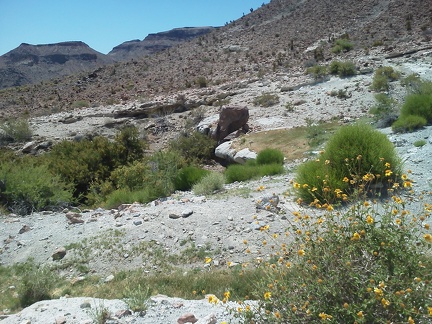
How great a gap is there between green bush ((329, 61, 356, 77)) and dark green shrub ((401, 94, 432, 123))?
1124 cm

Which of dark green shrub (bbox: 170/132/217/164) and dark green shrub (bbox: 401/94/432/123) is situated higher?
dark green shrub (bbox: 401/94/432/123)

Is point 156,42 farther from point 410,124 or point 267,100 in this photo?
point 410,124

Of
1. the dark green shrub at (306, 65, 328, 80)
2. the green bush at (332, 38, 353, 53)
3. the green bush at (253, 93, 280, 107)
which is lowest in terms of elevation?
the green bush at (253, 93, 280, 107)

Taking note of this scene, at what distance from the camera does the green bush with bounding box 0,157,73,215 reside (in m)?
11.1

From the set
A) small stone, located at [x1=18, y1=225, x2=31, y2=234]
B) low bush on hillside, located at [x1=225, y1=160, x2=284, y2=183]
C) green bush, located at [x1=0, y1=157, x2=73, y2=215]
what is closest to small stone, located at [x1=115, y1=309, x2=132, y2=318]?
small stone, located at [x1=18, y1=225, x2=31, y2=234]

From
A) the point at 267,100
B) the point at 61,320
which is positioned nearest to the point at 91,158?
the point at 267,100

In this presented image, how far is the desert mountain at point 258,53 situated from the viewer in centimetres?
3014

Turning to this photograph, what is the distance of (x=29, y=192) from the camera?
11.2 metres

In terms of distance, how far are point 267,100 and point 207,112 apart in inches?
152

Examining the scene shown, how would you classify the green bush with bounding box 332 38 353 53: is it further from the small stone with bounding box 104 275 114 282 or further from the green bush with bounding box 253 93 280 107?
the small stone with bounding box 104 275 114 282

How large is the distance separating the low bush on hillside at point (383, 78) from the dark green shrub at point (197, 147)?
812 cm

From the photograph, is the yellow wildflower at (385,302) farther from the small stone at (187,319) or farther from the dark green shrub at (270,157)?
the dark green shrub at (270,157)

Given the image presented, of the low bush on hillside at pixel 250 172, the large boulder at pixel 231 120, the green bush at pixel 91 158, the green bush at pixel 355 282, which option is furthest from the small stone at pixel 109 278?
the large boulder at pixel 231 120

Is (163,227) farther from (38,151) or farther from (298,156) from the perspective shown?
(38,151)
